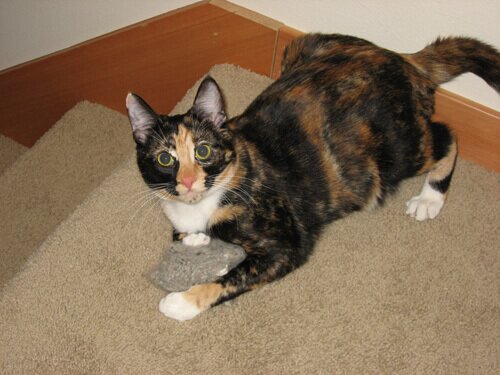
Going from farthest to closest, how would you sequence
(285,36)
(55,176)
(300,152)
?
(55,176) < (285,36) < (300,152)

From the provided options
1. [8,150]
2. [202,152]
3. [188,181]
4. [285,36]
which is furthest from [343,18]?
[8,150]

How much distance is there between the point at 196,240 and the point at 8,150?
8.43 ft

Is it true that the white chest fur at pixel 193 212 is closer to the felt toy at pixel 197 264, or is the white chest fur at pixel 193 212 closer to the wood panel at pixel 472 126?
the felt toy at pixel 197 264

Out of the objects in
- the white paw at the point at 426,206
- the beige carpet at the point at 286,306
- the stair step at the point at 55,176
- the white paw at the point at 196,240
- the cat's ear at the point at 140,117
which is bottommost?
the stair step at the point at 55,176

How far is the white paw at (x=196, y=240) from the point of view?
1.77 meters

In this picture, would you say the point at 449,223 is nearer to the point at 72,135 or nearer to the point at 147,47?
the point at 147,47

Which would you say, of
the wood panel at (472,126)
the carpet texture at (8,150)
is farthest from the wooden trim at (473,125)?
the carpet texture at (8,150)

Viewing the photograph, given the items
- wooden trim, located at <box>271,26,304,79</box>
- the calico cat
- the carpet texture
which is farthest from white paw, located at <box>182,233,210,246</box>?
the carpet texture

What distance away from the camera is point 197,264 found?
5.72 ft

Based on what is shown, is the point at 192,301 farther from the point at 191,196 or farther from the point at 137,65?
the point at 137,65

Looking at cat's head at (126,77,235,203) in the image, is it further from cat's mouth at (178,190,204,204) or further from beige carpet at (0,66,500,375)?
beige carpet at (0,66,500,375)

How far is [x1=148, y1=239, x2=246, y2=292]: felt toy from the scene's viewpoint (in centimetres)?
175

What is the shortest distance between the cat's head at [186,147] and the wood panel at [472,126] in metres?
1.08

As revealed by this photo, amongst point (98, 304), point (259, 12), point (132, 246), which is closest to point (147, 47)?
point (259, 12)
